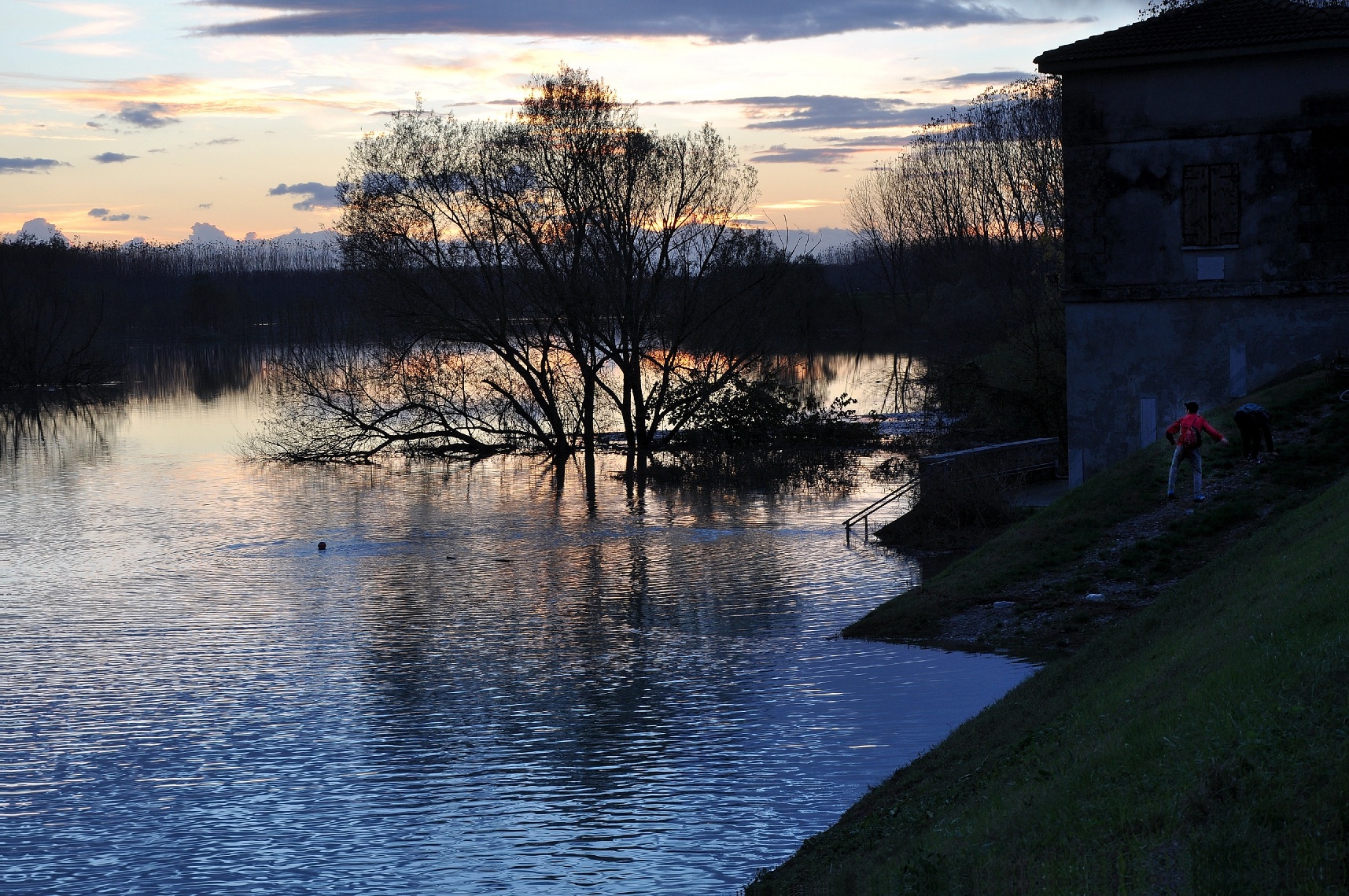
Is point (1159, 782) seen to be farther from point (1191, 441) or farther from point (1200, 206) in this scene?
point (1200, 206)

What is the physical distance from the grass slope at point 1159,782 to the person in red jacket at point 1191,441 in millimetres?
7362

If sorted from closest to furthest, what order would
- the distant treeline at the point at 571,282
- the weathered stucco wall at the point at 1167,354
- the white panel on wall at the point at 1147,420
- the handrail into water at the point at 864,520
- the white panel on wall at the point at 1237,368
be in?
the weathered stucco wall at the point at 1167,354 → the white panel on wall at the point at 1237,368 → the white panel on wall at the point at 1147,420 → the handrail into water at the point at 864,520 → the distant treeline at the point at 571,282

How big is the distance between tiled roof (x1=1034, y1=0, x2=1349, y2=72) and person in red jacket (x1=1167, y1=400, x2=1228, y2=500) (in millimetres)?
8592

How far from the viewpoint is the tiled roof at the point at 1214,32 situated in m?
25.6

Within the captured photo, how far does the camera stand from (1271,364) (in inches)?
1048

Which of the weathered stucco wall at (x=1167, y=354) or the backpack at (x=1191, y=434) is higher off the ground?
the weathered stucco wall at (x=1167, y=354)

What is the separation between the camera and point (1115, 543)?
21.5 meters

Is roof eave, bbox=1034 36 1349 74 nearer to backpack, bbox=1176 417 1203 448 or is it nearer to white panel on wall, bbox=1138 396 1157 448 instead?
white panel on wall, bbox=1138 396 1157 448

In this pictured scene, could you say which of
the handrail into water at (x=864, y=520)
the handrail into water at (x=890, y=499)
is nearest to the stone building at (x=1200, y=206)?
the handrail into water at (x=890, y=499)

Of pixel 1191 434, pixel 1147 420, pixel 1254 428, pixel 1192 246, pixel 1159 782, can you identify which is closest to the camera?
pixel 1159 782

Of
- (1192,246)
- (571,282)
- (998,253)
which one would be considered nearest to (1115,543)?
(1192,246)

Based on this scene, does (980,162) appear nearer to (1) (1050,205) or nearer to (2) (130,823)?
(1) (1050,205)

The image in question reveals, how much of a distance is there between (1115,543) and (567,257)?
3380cm

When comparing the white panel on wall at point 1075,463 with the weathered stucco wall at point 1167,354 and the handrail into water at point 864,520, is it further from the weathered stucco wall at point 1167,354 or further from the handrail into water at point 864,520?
the handrail into water at point 864,520
